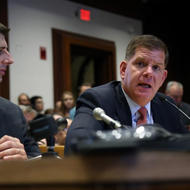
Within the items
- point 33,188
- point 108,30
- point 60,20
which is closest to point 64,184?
point 33,188

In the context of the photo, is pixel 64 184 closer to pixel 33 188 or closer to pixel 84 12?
pixel 33 188

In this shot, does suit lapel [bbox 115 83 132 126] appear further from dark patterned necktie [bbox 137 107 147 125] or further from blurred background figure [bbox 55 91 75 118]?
blurred background figure [bbox 55 91 75 118]

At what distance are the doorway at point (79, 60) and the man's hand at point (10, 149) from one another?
5506 millimetres

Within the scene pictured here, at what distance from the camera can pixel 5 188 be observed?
83cm

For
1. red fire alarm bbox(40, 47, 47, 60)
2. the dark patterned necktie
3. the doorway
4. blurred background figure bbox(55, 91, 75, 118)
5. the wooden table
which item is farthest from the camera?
the doorway

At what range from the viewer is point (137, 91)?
83.7 inches

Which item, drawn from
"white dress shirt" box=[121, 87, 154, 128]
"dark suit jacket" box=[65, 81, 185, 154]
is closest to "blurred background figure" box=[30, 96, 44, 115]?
"dark suit jacket" box=[65, 81, 185, 154]

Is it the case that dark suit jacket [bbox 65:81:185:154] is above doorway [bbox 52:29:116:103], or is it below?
below

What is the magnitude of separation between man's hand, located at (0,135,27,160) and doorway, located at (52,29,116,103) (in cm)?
551

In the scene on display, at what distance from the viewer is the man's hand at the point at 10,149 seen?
1.80 meters

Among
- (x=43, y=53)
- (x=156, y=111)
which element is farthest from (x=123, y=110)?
(x=43, y=53)

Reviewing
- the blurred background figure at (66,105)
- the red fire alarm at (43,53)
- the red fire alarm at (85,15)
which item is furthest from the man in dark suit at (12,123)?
the red fire alarm at (85,15)

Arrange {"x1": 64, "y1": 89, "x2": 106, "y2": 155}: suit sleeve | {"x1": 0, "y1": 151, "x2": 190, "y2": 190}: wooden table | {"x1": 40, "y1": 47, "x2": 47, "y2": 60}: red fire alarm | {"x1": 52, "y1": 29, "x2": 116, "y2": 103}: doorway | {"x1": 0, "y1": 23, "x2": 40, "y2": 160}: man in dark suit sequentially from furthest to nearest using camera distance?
{"x1": 52, "y1": 29, "x2": 116, "y2": 103}: doorway → {"x1": 40, "y1": 47, "x2": 47, "y2": 60}: red fire alarm → {"x1": 0, "y1": 23, "x2": 40, "y2": 160}: man in dark suit → {"x1": 64, "y1": 89, "x2": 106, "y2": 155}: suit sleeve → {"x1": 0, "y1": 151, "x2": 190, "y2": 190}: wooden table

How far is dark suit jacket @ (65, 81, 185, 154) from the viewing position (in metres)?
1.81
